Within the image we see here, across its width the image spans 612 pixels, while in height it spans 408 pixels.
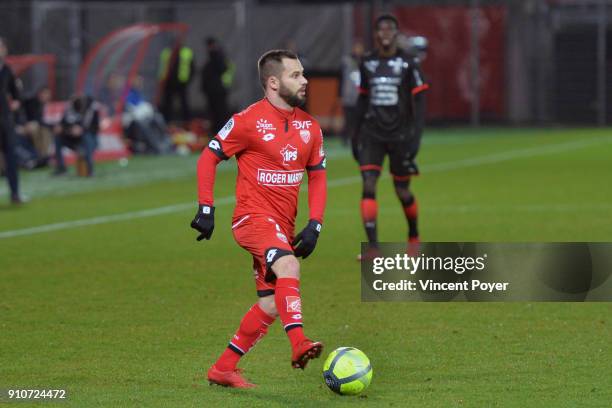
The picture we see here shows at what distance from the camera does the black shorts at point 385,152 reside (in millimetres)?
13633

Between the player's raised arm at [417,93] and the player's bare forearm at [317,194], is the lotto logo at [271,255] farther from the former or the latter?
the player's raised arm at [417,93]

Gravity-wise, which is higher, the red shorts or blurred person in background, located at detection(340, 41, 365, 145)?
the red shorts

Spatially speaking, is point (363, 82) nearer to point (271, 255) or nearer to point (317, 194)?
point (317, 194)

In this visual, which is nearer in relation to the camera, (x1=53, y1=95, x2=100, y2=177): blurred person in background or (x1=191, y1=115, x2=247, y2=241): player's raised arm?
(x1=191, y1=115, x2=247, y2=241): player's raised arm

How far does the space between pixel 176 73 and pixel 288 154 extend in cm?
2521

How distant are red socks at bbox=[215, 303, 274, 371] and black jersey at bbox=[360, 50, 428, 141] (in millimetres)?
5713

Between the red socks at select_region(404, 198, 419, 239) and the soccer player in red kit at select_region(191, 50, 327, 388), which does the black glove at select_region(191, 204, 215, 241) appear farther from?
the red socks at select_region(404, 198, 419, 239)

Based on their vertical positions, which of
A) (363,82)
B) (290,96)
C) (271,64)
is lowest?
(363,82)

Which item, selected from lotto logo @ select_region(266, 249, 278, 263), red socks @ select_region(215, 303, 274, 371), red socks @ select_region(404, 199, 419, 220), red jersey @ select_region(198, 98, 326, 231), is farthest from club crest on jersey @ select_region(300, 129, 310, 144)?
red socks @ select_region(404, 199, 419, 220)

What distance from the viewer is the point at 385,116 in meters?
13.6

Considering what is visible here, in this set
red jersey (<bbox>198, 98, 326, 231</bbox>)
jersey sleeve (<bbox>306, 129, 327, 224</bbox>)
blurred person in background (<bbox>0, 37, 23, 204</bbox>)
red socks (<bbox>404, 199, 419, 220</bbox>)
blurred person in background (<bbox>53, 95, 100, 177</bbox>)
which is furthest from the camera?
blurred person in background (<bbox>53, 95, 100, 177</bbox>)

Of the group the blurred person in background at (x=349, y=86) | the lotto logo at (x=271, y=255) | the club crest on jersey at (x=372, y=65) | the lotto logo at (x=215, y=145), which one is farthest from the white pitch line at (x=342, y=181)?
the lotto logo at (x=271, y=255)

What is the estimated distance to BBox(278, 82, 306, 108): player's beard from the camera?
26.4 ft

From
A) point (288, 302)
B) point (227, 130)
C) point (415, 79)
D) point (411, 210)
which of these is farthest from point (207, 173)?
point (411, 210)
